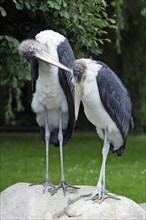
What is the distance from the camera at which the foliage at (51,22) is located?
6.93m

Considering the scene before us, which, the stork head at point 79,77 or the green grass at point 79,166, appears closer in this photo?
the stork head at point 79,77

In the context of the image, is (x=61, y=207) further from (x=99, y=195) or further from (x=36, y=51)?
(x=36, y=51)

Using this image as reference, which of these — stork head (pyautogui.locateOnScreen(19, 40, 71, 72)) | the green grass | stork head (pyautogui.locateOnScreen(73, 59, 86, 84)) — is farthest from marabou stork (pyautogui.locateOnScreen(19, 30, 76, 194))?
the green grass

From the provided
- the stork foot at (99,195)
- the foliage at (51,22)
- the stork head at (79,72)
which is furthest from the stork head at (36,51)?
the stork foot at (99,195)


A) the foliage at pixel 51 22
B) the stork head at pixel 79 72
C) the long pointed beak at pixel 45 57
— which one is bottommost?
the stork head at pixel 79 72

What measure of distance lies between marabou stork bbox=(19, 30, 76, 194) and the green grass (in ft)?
10.1

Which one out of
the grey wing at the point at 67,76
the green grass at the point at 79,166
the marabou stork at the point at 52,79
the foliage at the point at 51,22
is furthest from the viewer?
the green grass at the point at 79,166

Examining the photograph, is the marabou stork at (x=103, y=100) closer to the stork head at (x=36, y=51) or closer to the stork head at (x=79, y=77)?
the stork head at (x=79, y=77)

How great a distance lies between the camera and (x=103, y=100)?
560 centimetres

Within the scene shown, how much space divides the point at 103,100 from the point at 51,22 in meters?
2.15

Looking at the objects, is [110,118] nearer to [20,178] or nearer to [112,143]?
[112,143]

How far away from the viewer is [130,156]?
544 inches

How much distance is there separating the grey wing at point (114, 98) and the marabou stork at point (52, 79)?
367 mm

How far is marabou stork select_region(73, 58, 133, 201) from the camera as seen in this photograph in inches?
218
